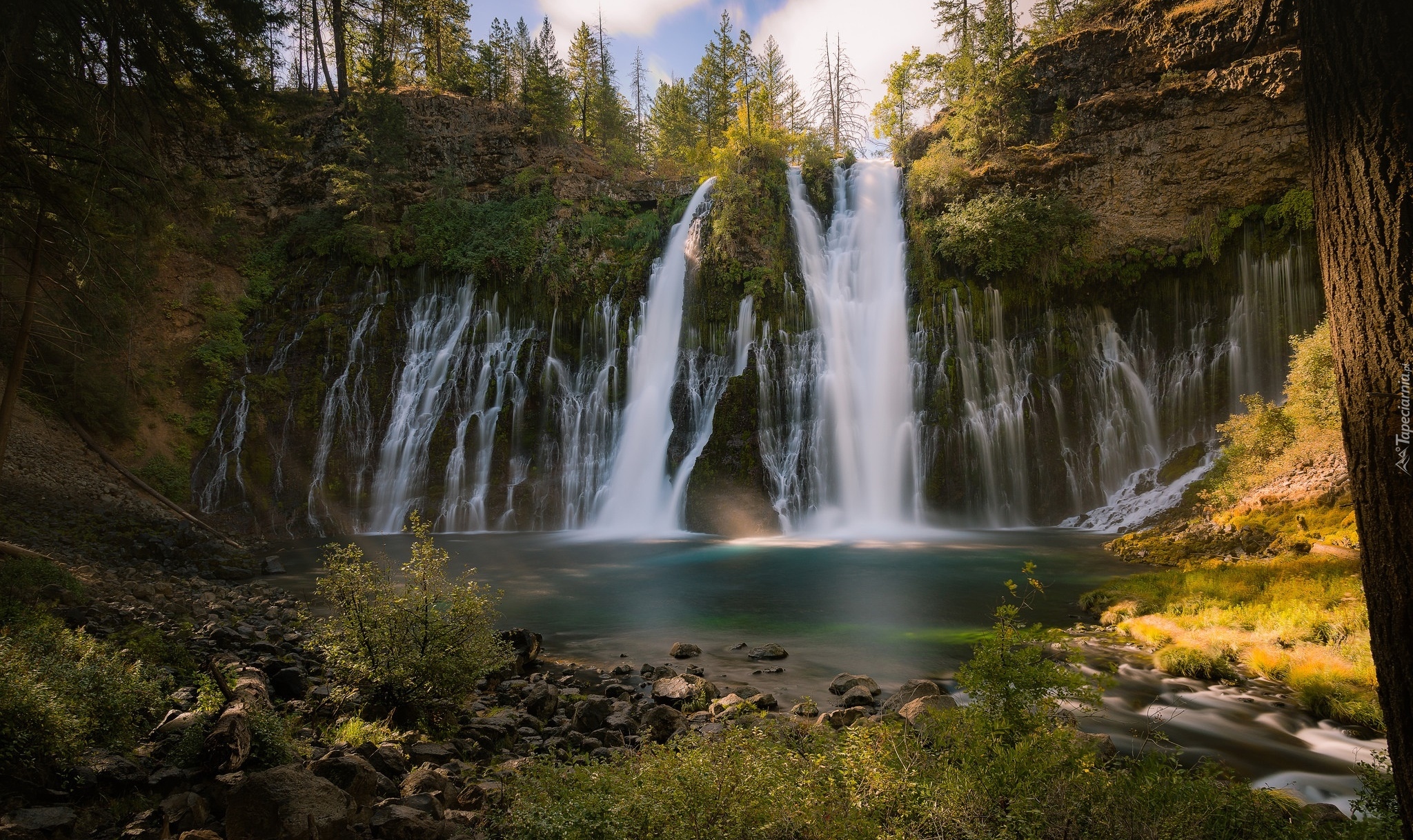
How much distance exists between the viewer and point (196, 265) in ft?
94.5

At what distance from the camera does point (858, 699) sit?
722cm

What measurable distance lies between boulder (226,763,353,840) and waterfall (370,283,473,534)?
871 inches

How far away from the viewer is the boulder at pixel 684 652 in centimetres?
952

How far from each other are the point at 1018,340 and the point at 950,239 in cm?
455

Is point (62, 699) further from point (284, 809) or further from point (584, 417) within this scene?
point (584, 417)

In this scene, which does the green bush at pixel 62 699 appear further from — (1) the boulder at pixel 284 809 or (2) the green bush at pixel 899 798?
(2) the green bush at pixel 899 798

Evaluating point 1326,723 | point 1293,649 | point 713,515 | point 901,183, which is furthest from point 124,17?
point 901,183

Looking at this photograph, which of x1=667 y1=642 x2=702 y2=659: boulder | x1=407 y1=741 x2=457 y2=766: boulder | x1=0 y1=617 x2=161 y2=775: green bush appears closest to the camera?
x1=0 y1=617 x2=161 y2=775: green bush

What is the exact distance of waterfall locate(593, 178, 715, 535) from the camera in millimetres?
23359

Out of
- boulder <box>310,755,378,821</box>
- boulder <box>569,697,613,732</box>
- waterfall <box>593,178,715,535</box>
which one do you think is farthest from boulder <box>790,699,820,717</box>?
waterfall <box>593,178,715,535</box>

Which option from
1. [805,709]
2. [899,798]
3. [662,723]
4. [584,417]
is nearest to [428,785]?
[662,723]

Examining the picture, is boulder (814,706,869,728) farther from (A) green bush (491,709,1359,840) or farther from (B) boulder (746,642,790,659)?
(B) boulder (746,642,790,659)

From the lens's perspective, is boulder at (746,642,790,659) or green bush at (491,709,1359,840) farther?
boulder at (746,642,790,659)

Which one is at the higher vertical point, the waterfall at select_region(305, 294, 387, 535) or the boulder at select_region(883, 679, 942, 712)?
the waterfall at select_region(305, 294, 387, 535)
